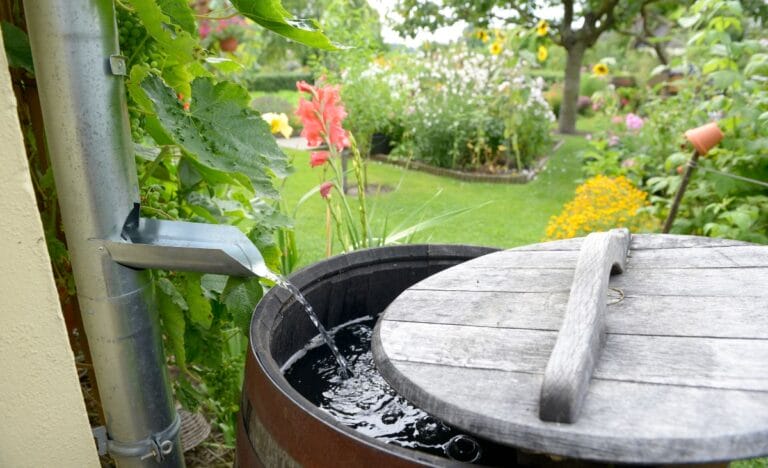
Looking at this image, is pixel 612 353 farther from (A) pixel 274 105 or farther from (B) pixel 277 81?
→ (B) pixel 277 81

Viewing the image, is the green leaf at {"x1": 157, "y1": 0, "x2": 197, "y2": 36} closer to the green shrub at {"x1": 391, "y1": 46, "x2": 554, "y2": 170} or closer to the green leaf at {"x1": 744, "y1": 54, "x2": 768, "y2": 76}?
the green leaf at {"x1": 744, "y1": 54, "x2": 768, "y2": 76}

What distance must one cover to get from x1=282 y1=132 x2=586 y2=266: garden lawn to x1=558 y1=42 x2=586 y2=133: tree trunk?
91.3 inches

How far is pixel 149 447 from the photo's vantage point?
1.05m

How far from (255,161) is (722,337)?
0.78m

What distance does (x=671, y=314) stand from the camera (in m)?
0.93

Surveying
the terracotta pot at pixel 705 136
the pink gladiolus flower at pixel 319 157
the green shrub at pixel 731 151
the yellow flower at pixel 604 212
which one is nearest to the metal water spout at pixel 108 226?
the pink gladiolus flower at pixel 319 157

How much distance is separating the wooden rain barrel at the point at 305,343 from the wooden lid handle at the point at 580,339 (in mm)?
149

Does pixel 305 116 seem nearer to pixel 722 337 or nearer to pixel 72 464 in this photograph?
pixel 72 464

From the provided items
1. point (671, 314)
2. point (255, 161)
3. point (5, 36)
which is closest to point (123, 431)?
point (255, 161)

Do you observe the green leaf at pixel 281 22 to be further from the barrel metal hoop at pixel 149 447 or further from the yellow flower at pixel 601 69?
the yellow flower at pixel 601 69

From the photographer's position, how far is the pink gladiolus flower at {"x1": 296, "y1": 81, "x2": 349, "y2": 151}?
2.01 metres

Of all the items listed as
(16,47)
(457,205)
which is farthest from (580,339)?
(457,205)

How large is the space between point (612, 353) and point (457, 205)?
168 inches

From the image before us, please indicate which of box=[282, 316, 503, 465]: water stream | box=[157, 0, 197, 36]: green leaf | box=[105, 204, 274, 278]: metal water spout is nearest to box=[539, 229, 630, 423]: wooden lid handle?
box=[282, 316, 503, 465]: water stream
